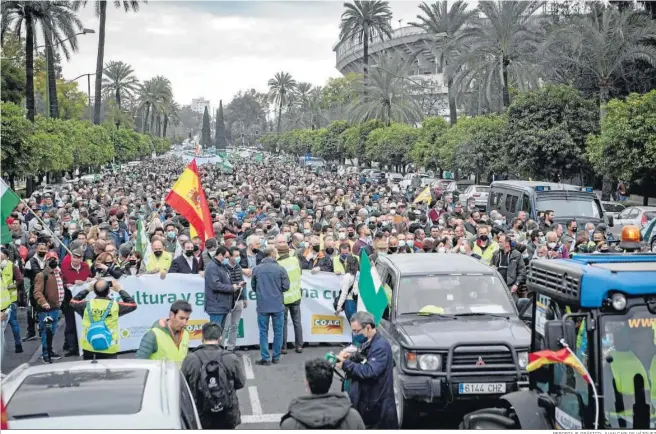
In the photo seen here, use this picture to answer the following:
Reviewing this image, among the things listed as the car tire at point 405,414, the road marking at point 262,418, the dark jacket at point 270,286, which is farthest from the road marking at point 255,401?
the car tire at point 405,414

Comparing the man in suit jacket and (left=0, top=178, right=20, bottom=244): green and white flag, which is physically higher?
(left=0, top=178, right=20, bottom=244): green and white flag

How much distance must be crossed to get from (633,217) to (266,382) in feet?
69.4

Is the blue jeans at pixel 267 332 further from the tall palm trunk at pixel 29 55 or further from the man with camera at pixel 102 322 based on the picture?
the tall palm trunk at pixel 29 55

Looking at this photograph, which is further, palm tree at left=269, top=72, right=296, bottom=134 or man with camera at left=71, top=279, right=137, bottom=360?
palm tree at left=269, top=72, right=296, bottom=134

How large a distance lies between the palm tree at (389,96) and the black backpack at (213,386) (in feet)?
179

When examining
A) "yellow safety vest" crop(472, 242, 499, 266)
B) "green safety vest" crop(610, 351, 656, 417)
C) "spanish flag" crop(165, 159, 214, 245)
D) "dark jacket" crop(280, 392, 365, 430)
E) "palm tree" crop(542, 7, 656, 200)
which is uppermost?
"palm tree" crop(542, 7, 656, 200)

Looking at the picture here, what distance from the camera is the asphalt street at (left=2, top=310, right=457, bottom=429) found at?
30.7 feet

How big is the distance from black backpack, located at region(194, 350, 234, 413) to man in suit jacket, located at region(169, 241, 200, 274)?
658 cm

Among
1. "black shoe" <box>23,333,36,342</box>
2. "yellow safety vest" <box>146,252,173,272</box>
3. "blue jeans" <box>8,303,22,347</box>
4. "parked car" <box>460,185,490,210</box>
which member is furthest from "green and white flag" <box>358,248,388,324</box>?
"parked car" <box>460,185,490,210</box>

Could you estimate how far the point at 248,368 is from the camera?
1170 centimetres

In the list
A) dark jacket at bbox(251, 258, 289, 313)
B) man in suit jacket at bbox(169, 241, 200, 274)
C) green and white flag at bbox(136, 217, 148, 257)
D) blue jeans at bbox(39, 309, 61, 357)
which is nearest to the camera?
dark jacket at bbox(251, 258, 289, 313)

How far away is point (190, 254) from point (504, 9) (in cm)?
2747

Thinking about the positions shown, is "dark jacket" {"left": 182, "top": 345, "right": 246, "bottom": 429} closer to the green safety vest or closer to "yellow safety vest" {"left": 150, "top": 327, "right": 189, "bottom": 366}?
"yellow safety vest" {"left": 150, "top": 327, "right": 189, "bottom": 366}

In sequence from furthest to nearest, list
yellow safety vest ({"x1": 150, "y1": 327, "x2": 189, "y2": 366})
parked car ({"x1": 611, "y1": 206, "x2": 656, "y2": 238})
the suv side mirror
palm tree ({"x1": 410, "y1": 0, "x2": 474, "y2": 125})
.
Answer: palm tree ({"x1": 410, "y1": 0, "x2": 474, "y2": 125}), parked car ({"x1": 611, "y1": 206, "x2": 656, "y2": 238}), yellow safety vest ({"x1": 150, "y1": 327, "x2": 189, "y2": 366}), the suv side mirror
